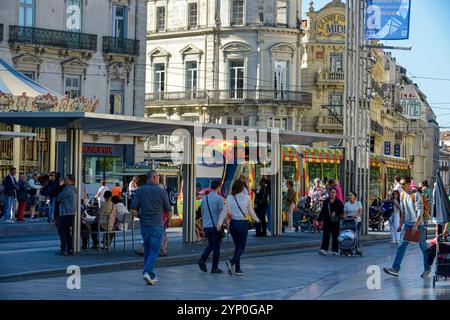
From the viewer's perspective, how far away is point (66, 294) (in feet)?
50.4

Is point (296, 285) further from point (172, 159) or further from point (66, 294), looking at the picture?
point (172, 159)

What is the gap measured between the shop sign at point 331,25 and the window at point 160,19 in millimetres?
13058

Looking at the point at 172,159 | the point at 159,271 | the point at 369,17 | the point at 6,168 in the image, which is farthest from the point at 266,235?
the point at 172,159

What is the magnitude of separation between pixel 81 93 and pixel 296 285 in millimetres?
35339

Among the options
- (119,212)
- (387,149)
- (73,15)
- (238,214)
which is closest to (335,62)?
(387,149)

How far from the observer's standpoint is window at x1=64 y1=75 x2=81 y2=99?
51031 mm

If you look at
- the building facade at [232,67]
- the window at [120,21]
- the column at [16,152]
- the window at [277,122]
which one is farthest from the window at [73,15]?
the window at [277,122]

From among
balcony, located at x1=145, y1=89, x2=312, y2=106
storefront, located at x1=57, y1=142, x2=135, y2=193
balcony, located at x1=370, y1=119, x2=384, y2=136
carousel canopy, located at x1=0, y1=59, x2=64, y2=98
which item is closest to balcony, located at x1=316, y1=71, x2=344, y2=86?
balcony, located at x1=145, y1=89, x2=312, y2=106

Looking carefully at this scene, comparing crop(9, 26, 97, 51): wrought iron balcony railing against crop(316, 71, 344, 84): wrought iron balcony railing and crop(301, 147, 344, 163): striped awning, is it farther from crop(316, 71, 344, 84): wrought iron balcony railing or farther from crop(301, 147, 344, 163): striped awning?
crop(316, 71, 344, 84): wrought iron balcony railing

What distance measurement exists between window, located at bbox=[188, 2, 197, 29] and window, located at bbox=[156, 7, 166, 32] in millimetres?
1974

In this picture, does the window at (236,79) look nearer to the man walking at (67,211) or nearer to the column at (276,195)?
the column at (276,195)

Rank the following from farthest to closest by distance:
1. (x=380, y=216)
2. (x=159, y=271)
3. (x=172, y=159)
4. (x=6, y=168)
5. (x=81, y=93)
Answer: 1. (x=172, y=159)
2. (x=81, y=93)
3. (x=6, y=168)
4. (x=380, y=216)
5. (x=159, y=271)

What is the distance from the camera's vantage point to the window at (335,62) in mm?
78062

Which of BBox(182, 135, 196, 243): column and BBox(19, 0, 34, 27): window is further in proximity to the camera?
BBox(19, 0, 34, 27): window
